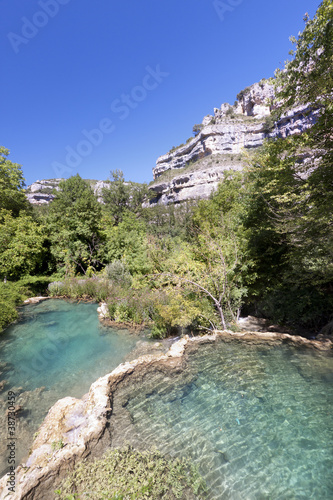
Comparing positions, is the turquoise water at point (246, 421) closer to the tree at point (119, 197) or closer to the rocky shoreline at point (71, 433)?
the rocky shoreline at point (71, 433)

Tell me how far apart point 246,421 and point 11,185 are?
21.6 meters

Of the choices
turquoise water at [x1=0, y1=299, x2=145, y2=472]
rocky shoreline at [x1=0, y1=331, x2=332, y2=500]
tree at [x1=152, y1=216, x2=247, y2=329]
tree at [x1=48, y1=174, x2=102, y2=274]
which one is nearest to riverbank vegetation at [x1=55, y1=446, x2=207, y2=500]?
rocky shoreline at [x1=0, y1=331, x2=332, y2=500]

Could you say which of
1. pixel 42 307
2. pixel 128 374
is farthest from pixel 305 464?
pixel 42 307

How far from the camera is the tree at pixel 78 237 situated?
1564cm

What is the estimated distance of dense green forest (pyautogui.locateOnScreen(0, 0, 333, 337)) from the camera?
207 inches

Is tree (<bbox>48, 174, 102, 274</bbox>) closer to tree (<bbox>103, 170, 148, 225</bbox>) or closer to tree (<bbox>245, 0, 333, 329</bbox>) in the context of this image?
tree (<bbox>103, 170, 148, 225</bbox>)

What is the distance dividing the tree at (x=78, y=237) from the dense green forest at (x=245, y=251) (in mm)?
82

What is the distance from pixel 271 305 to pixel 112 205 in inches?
840

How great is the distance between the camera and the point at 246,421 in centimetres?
320

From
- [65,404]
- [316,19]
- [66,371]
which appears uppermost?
[316,19]

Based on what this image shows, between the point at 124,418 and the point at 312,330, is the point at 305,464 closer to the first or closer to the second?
the point at 124,418

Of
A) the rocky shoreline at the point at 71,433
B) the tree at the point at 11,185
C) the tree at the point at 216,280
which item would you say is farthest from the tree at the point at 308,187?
the tree at the point at 11,185

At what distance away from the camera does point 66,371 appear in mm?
5395

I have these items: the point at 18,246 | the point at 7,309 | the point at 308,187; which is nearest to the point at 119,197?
the point at 18,246
